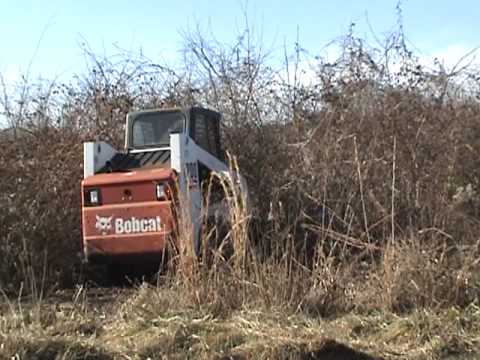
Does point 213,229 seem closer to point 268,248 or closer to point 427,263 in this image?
point 268,248

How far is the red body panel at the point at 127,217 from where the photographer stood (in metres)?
10.1

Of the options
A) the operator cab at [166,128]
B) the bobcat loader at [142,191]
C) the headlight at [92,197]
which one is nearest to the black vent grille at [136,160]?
the bobcat loader at [142,191]

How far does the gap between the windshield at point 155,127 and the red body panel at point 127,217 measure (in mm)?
899

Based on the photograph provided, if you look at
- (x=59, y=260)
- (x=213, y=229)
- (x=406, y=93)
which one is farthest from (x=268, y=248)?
(x=406, y=93)

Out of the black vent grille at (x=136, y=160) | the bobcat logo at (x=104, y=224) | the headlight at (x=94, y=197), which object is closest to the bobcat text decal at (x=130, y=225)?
the bobcat logo at (x=104, y=224)

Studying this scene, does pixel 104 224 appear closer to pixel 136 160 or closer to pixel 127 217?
pixel 127 217

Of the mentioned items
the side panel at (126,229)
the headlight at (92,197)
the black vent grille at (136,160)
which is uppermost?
the black vent grille at (136,160)

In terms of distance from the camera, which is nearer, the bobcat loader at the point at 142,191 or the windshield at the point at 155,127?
the bobcat loader at the point at 142,191

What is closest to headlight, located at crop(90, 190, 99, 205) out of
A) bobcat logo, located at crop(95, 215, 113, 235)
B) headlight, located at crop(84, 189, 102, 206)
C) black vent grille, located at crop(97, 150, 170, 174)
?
headlight, located at crop(84, 189, 102, 206)

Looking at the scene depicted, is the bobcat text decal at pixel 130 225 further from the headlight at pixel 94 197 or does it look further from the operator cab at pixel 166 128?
the operator cab at pixel 166 128

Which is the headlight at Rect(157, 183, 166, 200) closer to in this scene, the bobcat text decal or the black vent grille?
the bobcat text decal

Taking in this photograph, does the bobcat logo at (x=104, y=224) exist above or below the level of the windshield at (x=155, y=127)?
below

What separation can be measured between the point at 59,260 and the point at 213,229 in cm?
314

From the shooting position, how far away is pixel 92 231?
34.6 feet
